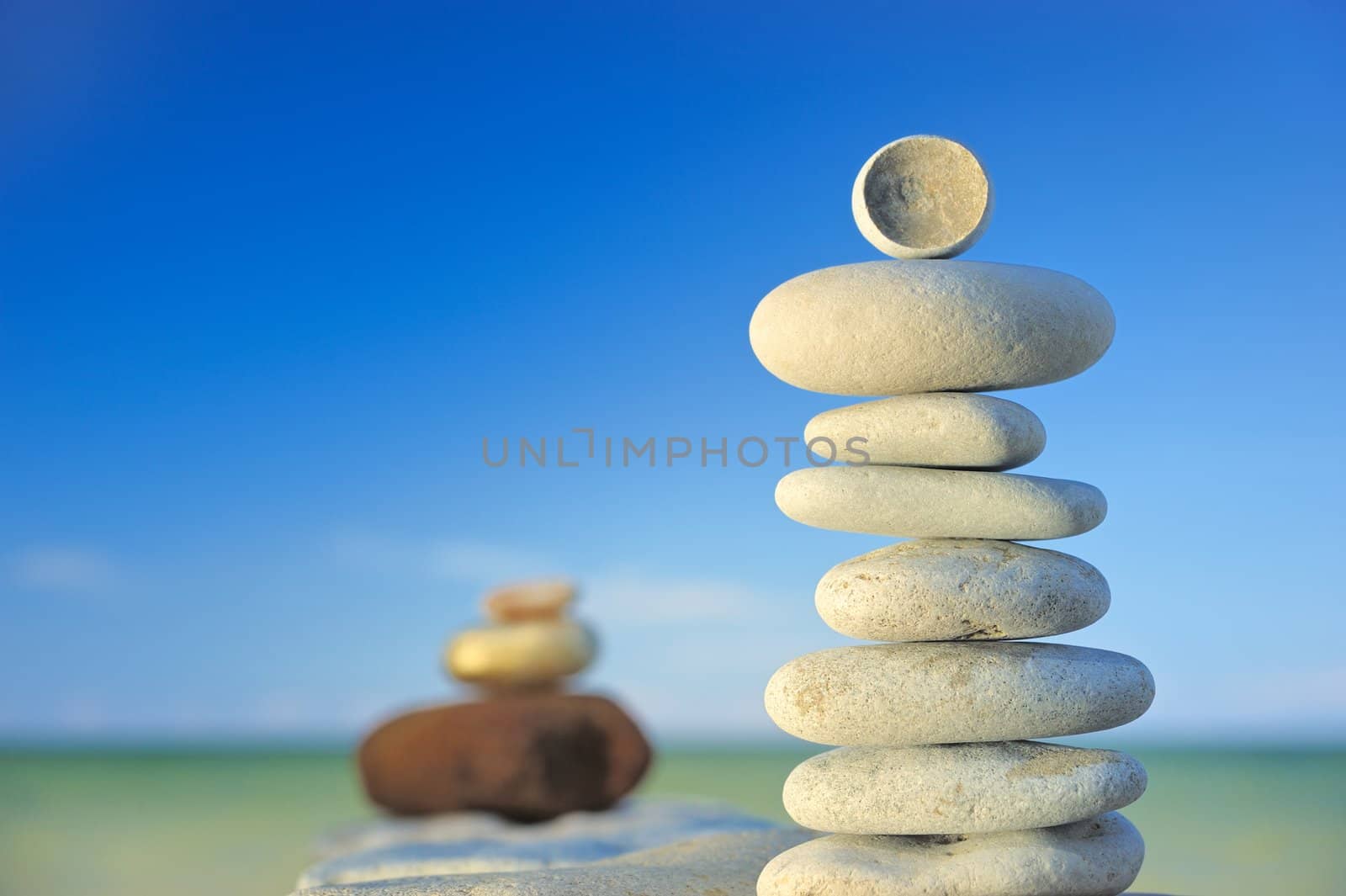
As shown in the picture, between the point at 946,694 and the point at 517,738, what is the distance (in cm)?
757

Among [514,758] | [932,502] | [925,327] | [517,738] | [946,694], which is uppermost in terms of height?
[925,327]

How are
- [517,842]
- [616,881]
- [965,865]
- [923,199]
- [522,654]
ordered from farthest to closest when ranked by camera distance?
[522,654] < [517,842] < [616,881] < [923,199] < [965,865]

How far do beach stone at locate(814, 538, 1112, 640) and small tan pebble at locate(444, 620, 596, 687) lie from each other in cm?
767

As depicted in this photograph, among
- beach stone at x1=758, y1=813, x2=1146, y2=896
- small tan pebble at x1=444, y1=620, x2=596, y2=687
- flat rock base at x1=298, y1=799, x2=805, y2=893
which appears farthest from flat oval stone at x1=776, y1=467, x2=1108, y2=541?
small tan pebble at x1=444, y1=620, x2=596, y2=687

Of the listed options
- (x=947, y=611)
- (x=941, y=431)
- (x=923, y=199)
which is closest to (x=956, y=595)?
(x=947, y=611)

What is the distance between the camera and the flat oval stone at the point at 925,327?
5.74m

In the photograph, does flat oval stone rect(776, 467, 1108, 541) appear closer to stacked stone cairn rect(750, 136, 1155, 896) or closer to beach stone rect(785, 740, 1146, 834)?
stacked stone cairn rect(750, 136, 1155, 896)

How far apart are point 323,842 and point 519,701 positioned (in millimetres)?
2247

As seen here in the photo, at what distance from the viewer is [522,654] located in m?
13.2

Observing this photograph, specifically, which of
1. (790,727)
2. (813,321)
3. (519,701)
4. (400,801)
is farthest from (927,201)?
(400,801)

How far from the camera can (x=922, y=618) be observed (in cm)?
563

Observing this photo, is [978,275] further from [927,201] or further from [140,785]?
[140,785]

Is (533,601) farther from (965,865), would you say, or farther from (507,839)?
(965,865)

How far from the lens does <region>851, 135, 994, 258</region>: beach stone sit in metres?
6.16
